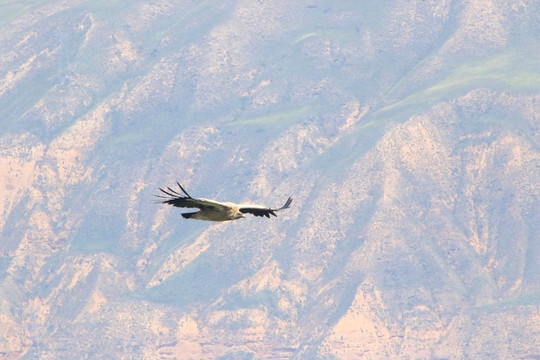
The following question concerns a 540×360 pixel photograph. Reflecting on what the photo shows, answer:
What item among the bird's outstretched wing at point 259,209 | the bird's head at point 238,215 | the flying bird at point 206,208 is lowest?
the bird's outstretched wing at point 259,209

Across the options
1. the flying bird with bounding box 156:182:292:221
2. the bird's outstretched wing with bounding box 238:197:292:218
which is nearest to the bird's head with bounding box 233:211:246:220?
the flying bird with bounding box 156:182:292:221

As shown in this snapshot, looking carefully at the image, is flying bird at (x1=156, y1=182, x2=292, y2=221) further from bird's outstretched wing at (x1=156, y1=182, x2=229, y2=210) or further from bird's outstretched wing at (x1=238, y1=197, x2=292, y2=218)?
bird's outstretched wing at (x1=238, y1=197, x2=292, y2=218)

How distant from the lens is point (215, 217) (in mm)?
52812

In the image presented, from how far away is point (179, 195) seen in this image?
52250 millimetres

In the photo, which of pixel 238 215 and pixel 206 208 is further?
pixel 238 215

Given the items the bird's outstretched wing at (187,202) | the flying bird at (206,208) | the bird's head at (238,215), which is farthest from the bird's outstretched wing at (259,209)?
the bird's outstretched wing at (187,202)

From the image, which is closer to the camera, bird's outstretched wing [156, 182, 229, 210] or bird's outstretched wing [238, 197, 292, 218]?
bird's outstretched wing [156, 182, 229, 210]

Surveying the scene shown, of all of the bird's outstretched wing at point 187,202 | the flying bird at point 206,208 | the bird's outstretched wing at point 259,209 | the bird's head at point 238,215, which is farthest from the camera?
the bird's outstretched wing at point 259,209

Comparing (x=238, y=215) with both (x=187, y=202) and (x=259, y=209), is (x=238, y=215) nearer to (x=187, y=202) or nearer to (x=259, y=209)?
(x=259, y=209)

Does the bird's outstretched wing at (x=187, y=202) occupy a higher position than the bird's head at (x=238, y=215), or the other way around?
the bird's outstretched wing at (x=187, y=202)

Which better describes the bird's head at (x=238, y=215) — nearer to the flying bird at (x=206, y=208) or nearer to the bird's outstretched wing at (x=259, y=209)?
the flying bird at (x=206, y=208)

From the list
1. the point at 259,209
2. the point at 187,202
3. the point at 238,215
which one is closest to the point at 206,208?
the point at 187,202

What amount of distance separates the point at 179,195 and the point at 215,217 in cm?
160

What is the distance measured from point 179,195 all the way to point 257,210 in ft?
12.2
